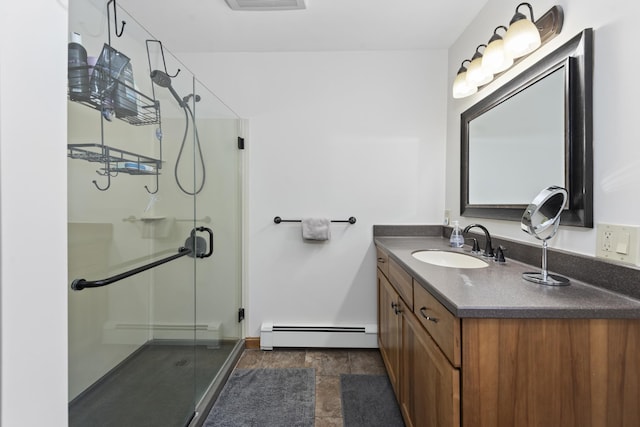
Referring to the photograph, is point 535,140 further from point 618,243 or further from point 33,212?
point 33,212

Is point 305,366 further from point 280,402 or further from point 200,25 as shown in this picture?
point 200,25

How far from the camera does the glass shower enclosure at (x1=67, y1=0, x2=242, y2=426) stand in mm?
1004

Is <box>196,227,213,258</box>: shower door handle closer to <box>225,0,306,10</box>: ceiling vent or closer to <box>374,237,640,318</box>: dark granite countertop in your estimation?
<box>374,237,640,318</box>: dark granite countertop

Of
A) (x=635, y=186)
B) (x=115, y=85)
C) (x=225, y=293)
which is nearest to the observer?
(x=635, y=186)

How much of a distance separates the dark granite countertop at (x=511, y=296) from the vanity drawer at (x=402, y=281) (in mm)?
83

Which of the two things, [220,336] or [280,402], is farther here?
[220,336]

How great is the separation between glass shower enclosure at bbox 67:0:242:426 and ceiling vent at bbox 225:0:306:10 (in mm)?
500

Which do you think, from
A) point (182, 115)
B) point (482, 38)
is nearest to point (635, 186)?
point (482, 38)

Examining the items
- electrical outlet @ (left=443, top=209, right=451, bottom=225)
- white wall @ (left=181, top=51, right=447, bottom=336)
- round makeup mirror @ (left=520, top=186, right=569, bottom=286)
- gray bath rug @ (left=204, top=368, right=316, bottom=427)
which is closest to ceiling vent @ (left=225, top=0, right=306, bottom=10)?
white wall @ (left=181, top=51, right=447, bottom=336)

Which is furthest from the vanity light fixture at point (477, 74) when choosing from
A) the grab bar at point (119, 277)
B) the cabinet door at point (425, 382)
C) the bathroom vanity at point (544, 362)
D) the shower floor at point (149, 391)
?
the shower floor at point (149, 391)

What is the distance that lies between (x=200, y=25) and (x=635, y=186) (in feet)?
7.66

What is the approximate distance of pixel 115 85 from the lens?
1.10 metres

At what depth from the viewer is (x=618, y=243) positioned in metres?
0.83

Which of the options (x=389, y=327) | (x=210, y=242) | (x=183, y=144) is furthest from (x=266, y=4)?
(x=389, y=327)
